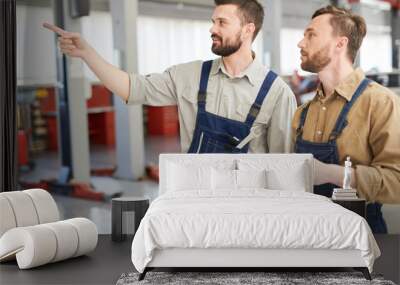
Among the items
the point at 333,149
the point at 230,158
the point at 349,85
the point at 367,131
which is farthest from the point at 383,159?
the point at 230,158

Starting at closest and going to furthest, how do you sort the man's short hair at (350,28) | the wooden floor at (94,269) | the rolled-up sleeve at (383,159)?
the wooden floor at (94,269)
the rolled-up sleeve at (383,159)
the man's short hair at (350,28)

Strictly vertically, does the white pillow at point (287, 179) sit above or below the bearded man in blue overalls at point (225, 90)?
below

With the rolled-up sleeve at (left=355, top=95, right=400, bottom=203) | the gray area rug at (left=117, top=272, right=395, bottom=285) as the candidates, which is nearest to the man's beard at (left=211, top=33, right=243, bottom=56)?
the rolled-up sleeve at (left=355, top=95, right=400, bottom=203)

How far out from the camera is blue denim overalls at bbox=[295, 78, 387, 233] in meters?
4.77

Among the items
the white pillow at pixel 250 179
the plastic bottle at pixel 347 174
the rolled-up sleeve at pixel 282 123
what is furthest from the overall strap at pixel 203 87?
the plastic bottle at pixel 347 174

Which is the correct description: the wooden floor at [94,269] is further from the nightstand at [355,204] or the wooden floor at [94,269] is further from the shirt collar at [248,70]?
the shirt collar at [248,70]

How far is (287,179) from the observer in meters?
4.63

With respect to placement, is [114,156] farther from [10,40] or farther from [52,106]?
[10,40]

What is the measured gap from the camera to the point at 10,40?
5332 millimetres

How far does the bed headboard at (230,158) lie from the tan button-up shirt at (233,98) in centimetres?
18

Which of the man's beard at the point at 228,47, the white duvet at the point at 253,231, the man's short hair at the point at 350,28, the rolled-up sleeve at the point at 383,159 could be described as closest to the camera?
the white duvet at the point at 253,231

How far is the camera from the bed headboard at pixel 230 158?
15.6 feet

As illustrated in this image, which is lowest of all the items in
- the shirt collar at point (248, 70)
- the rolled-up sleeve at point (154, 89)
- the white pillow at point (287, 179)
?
the white pillow at point (287, 179)

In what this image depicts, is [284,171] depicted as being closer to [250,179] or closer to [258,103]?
[250,179]
